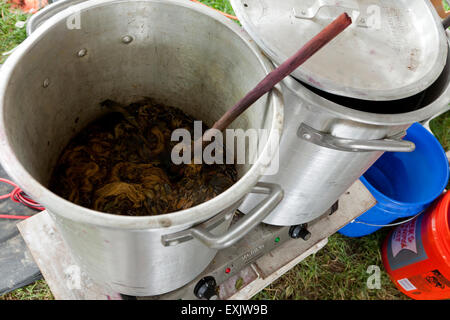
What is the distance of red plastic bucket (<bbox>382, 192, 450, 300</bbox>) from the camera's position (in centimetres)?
162

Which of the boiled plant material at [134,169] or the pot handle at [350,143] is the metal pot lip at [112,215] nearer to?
the pot handle at [350,143]

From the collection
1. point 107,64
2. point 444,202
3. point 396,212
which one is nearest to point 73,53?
point 107,64

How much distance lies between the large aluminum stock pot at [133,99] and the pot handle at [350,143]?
0.40ft

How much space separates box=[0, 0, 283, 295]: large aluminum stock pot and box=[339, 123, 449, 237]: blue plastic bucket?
3.31ft

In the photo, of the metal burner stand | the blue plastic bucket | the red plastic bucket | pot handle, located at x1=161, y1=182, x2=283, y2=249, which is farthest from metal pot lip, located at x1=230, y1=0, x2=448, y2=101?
the red plastic bucket

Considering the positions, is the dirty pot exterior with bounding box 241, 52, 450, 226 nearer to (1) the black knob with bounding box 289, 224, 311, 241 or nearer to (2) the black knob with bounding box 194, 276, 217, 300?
(1) the black knob with bounding box 289, 224, 311, 241

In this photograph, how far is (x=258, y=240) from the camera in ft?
4.42

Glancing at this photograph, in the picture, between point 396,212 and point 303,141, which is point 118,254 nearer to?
point 303,141

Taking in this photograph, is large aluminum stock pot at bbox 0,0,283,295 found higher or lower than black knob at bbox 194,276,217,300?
higher

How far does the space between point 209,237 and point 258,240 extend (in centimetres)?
67

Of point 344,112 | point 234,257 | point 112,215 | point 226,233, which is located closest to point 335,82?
point 344,112

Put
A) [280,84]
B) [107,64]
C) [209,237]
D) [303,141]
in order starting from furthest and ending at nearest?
[107,64], [303,141], [280,84], [209,237]

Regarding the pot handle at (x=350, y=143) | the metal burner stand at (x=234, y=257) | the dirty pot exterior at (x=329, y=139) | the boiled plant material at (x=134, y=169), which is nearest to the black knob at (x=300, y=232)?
the metal burner stand at (x=234, y=257)

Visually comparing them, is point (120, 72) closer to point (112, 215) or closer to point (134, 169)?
point (134, 169)
